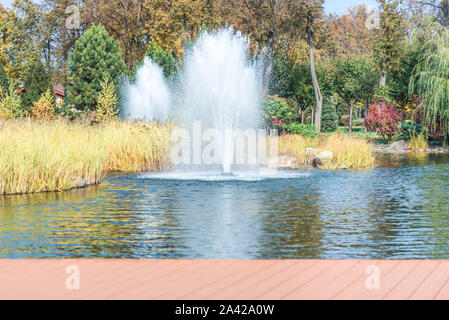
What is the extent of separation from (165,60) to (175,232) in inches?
1179

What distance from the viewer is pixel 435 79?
3000 centimetres

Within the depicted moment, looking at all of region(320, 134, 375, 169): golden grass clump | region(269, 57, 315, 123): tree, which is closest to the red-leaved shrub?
region(269, 57, 315, 123): tree

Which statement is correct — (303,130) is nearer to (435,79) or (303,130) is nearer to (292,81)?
(435,79)

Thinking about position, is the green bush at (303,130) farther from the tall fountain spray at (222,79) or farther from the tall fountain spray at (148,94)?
the tall fountain spray at (222,79)

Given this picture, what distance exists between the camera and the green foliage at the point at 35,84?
4078 centimetres

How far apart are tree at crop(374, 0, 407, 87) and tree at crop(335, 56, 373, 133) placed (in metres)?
4.64

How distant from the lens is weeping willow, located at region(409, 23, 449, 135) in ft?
97.7

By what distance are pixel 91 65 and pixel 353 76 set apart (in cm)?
1896

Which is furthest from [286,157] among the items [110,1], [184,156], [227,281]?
[110,1]

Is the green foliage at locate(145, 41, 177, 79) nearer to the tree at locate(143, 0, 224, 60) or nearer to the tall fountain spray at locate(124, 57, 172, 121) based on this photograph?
the tall fountain spray at locate(124, 57, 172, 121)

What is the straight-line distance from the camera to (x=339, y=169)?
2120 cm

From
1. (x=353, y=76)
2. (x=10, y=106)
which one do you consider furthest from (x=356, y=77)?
(x=10, y=106)

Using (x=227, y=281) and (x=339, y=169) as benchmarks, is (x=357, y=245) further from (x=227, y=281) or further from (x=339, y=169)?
(x=339, y=169)

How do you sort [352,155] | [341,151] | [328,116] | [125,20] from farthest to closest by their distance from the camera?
[328,116]
[125,20]
[341,151]
[352,155]
